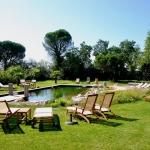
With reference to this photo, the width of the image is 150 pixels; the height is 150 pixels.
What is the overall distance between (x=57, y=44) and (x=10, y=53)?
1047 cm

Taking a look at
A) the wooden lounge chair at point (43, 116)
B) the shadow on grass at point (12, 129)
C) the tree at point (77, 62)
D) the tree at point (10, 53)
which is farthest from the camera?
the tree at point (10, 53)

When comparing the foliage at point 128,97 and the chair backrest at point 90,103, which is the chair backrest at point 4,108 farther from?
the foliage at point 128,97

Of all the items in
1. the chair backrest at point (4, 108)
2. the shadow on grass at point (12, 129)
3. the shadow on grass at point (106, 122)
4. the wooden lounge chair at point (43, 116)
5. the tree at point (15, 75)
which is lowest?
the shadow on grass at point (12, 129)

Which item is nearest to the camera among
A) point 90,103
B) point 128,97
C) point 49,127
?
point 49,127

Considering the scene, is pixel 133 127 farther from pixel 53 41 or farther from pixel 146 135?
pixel 53 41

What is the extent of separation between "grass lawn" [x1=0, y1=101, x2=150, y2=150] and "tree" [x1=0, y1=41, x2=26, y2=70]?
116ft

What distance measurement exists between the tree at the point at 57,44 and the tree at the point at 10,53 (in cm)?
640

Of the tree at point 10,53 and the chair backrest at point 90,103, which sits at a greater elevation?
the tree at point 10,53

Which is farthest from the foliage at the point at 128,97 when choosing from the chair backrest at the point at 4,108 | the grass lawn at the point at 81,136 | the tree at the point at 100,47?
the tree at the point at 100,47

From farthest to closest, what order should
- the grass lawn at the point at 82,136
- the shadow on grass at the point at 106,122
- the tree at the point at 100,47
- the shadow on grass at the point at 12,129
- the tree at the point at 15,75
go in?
the tree at the point at 100,47, the tree at the point at 15,75, the shadow on grass at the point at 106,122, the shadow on grass at the point at 12,129, the grass lawn at the point at 82,136

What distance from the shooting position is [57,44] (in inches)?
1516

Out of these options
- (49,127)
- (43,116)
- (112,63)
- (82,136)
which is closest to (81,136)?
(82,136)

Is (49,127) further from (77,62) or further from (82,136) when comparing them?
(77,62)

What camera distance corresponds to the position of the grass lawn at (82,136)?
3896 millimetres
